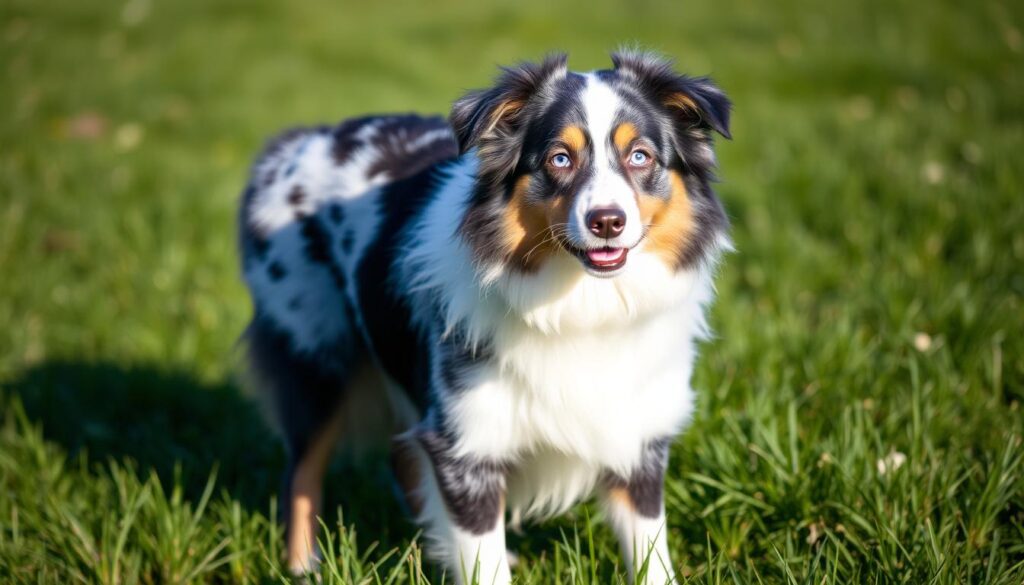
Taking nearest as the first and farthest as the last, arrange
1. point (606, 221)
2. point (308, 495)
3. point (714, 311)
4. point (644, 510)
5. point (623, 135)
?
Result: point (606, 221) → point (623, 135) → point (644, 510) → point (308, 495) → point (714, 311)

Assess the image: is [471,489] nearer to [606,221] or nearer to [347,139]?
[606,221]

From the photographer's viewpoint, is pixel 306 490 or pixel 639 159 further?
pixel 306 490

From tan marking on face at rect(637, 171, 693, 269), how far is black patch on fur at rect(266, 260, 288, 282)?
5.04ft

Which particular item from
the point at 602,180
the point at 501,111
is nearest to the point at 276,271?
the point at 501,111

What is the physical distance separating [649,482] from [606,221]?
900 millimetres

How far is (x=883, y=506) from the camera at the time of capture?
2.81 m

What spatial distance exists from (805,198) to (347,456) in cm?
331

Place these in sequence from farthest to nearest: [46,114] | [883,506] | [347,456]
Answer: [46,114], [347,456], [883,506]

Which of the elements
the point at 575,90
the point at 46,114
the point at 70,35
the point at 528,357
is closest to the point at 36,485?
the point at 528,357

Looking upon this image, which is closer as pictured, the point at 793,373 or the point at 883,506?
the point at 883,506

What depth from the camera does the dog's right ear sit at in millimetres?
2541

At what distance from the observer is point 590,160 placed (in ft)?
8.29

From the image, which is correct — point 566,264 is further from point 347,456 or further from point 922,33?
point 922,33

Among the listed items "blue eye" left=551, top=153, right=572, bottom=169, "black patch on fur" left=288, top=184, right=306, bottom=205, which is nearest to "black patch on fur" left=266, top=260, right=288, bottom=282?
"black patch on fur" left=288, top=184, right=306, bottom=205
